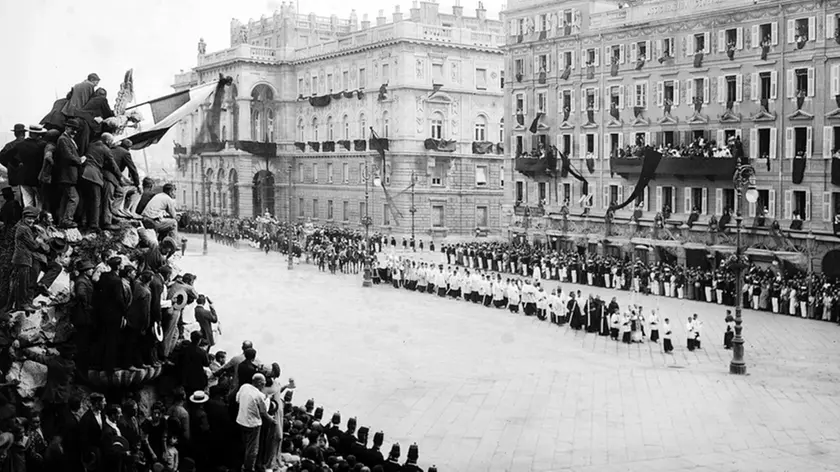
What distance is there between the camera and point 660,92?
53031 mm

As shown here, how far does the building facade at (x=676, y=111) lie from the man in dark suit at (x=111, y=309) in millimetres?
36879

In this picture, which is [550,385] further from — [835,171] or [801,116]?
Answer: [801,116]

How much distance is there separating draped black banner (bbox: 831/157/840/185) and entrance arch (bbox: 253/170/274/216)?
2173 inches

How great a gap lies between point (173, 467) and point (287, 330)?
2100cm

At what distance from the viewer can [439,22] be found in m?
81.0

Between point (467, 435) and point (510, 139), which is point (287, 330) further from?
point (510, 139)

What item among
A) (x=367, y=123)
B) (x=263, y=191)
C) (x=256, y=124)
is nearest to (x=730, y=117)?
(x=367, y=123)

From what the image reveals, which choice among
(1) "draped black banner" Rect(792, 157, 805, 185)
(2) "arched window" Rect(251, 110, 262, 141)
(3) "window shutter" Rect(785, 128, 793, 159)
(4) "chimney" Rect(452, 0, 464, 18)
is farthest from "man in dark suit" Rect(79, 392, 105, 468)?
(2) "arched window" Rect(251, 110, 262, 141)

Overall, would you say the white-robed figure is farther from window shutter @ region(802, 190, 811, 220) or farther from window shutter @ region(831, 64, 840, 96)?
window shutter @ region(831, 64, 840, 96)

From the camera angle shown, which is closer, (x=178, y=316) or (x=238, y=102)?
(x=178, y=316)

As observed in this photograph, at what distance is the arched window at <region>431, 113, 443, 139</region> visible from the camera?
2979 inches

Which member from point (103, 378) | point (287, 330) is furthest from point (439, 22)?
point (103, 378)

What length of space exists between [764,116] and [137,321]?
38.7 m

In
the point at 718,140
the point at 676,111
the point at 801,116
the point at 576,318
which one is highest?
the point at 676,111
